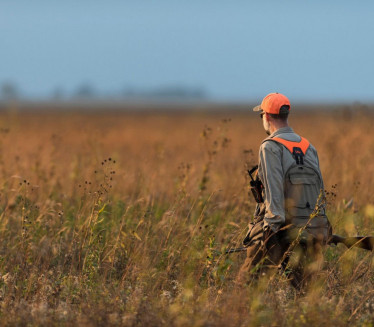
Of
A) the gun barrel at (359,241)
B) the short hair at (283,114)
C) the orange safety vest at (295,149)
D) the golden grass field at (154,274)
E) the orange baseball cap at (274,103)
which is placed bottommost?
the golden grass field at (154,274)

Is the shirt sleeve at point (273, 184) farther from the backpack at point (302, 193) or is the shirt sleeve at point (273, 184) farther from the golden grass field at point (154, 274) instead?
the golden grass field at point (154, 274)

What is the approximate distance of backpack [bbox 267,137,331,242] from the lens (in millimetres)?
4586

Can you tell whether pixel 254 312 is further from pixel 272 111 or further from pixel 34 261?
pixel 34 261

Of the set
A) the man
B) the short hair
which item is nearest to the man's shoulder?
the man

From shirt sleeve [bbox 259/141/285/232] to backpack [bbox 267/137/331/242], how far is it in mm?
106

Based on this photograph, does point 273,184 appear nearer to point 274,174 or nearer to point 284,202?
point 274,174

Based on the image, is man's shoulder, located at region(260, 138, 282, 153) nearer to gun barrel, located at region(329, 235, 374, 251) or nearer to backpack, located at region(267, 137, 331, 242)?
backpack, located at region(267, 137, 331, 242)

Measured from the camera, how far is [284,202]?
4.64m

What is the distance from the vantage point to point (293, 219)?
463cm

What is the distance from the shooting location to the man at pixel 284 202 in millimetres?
4484

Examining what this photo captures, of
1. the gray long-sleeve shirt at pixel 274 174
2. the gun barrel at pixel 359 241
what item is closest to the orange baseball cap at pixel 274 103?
the gray long-sleeve shirt at pixel 274 174

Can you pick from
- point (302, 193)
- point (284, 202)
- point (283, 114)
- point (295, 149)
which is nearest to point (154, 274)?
point (284, 202)

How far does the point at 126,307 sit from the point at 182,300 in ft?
1.40

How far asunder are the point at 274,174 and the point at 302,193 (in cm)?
32
